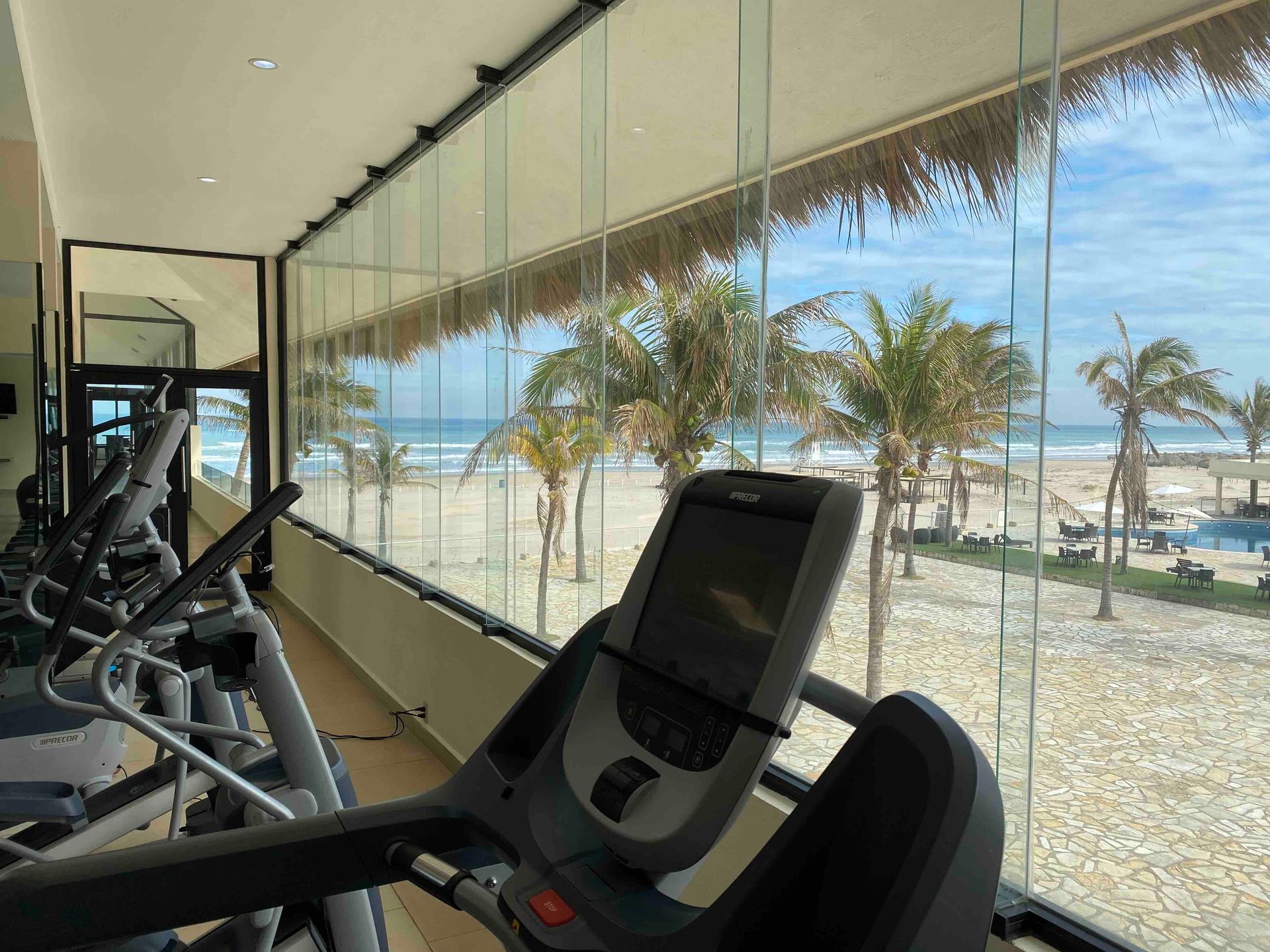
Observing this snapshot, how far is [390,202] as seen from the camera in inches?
203

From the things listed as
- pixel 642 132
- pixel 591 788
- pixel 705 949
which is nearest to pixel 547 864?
pixel 591 788

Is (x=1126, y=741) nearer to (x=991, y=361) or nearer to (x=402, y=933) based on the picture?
(x=991, y=361)

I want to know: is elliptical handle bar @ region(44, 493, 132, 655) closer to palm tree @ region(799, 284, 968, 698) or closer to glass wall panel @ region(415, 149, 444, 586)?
palm tree @ region(799, 284, 968, 698)

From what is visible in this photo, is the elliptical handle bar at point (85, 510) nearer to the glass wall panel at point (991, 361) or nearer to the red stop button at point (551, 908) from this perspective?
the glass wall panel at point (991, 361)

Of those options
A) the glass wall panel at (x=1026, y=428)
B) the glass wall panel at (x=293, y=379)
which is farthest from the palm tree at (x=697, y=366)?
the glass wall panel at (x=293, y=379)

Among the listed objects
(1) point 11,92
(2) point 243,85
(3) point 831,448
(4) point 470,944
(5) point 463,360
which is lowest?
(4) point 470,944

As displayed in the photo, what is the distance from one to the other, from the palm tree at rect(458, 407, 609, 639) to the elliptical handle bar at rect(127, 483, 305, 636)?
4.87ft

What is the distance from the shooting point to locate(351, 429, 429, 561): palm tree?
4922mm

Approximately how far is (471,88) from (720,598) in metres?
3.50

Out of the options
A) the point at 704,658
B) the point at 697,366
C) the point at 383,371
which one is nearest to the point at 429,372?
the point at 383,371

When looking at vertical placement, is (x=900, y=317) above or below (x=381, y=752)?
above

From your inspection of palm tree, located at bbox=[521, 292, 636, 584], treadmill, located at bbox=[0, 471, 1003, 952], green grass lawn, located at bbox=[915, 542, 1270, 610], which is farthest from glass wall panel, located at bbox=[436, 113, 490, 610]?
treadmill, located at bbox=[0, 471, 1003, 952]

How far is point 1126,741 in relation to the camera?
1.43 meters

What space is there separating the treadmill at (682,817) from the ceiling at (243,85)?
8.88 ft
